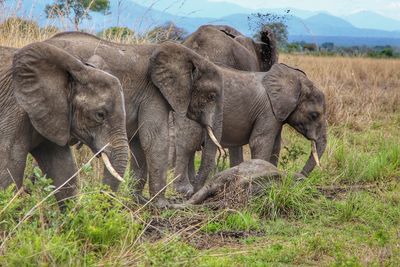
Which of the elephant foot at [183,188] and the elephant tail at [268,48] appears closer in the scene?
the elephant foot at [183,188]

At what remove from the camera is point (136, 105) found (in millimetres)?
A: 6988

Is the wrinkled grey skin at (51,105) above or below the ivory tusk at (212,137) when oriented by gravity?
above

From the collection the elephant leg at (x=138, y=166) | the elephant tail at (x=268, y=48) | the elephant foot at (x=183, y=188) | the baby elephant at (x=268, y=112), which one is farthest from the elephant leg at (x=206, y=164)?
the elephant tail at (x=268, y=48)

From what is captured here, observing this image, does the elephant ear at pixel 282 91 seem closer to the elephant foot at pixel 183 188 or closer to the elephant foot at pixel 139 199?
the elephant foot at pixel 183 188

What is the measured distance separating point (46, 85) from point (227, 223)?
6.05ft

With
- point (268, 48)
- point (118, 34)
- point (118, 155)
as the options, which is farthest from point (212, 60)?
point (118, 155)

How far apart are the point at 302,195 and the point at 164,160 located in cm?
119

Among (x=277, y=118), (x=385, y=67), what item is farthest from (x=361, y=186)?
(x=385, y=67)

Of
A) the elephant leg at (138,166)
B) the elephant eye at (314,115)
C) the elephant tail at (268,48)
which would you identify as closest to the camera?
the elephant leg at (138,166)

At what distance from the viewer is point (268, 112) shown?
894cm

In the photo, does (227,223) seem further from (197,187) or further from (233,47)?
(233,47)

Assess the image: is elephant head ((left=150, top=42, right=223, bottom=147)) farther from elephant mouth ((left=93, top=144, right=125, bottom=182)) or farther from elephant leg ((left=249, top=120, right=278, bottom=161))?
elephant mouth ((left=93, top=144, right=125, bottom=182))

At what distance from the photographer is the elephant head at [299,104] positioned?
8930 mm

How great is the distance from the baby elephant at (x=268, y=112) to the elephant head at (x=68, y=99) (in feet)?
8.62
